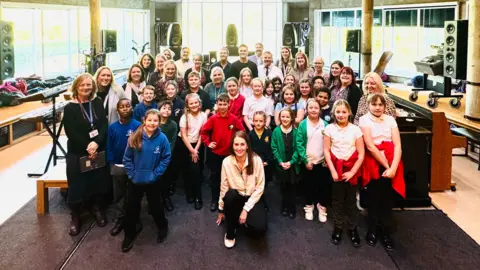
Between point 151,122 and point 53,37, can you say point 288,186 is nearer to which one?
point 151,122

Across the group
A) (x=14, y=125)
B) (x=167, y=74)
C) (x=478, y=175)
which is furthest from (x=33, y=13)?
(x=478, y=175)

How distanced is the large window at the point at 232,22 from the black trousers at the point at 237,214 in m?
11.7

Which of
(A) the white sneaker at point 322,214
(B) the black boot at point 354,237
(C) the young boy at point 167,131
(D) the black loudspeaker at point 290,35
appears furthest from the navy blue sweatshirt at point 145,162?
(D) the black loudspeaker at point 290,35

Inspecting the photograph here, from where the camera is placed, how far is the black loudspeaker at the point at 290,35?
478 inches

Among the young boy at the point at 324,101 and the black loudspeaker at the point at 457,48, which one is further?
the black loudspeaker at the point at 457,48

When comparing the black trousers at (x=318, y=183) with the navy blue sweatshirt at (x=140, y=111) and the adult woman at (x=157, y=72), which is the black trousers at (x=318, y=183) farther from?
the adult woman at (x=157, y=72)

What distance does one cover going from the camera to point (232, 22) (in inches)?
591

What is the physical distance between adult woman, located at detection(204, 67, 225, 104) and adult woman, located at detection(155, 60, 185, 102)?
1.10ft

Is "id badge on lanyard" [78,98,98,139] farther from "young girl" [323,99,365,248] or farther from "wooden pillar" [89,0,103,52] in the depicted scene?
A: "wooden pillar" [89,0,103,52]

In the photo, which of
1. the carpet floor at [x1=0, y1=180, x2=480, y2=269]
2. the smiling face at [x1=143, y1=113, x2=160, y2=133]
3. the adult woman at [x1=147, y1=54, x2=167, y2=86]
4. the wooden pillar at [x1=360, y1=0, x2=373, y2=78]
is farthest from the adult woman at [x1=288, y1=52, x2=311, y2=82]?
the wooden pillar at [x1=360, y1=0, x2=373, y2=78]

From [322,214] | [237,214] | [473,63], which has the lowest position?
[322,214]

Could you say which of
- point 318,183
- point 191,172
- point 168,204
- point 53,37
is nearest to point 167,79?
point 191,172

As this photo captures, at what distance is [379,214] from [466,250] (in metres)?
0.69

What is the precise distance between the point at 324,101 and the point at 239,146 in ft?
4.27
